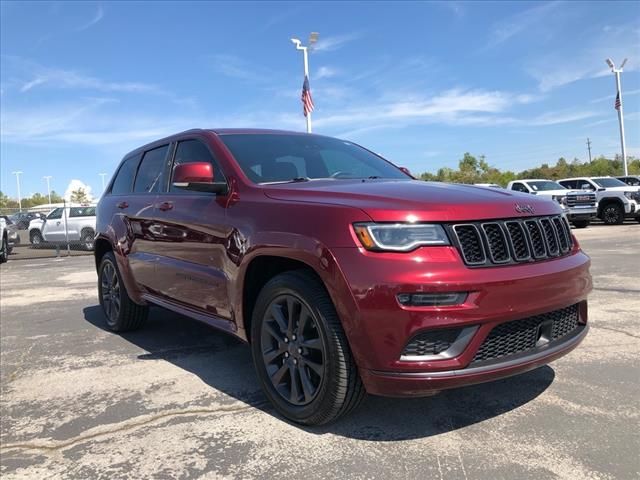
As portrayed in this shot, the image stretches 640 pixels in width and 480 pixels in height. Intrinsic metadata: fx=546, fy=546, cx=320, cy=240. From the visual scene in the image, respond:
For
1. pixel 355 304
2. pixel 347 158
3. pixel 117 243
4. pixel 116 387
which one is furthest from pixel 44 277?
pixel 355 304

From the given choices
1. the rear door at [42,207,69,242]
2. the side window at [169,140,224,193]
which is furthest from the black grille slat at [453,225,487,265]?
the rear door at [42,207,69,242]

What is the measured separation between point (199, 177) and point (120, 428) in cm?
157

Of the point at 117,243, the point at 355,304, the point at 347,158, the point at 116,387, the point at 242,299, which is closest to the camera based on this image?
the point at 355,304

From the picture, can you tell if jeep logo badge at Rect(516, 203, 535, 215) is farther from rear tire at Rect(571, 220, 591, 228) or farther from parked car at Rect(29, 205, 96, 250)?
rear tire at Rect(571, 220, 591, 228)

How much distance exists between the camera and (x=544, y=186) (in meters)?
20.8

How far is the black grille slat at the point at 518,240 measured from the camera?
2.79 meters

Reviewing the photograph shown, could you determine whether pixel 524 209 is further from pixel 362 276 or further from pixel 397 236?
pixel 362 276

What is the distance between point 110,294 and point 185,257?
2.01 m

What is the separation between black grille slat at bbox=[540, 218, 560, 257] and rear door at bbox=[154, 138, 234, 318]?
1858mm

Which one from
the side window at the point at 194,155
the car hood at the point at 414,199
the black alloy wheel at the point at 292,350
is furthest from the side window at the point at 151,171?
the black alloy wheel at the point at 292,350

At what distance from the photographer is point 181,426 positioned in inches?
125

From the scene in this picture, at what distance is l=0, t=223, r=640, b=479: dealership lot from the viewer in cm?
262

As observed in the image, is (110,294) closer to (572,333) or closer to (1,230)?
(572,333)

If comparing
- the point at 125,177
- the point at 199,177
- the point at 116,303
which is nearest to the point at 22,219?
the point at 125,177
